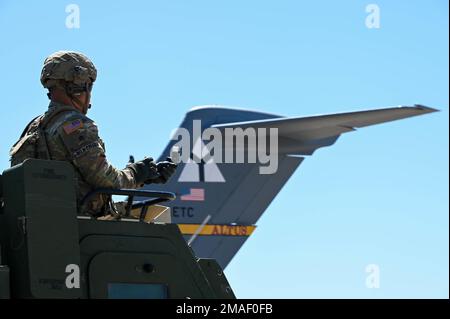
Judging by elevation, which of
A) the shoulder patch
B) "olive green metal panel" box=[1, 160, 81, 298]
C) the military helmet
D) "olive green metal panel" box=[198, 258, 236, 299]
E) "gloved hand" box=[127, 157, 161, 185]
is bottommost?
"olive green metal panel" box=[198, 258, 236, 299]

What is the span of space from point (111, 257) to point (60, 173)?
19.7 inches

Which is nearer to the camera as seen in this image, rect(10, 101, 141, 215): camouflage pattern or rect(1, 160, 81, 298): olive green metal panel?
rect(1, 160, 81, 298): olive green metal panel

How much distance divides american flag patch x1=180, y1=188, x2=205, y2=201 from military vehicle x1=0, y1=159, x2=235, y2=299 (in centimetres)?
1936

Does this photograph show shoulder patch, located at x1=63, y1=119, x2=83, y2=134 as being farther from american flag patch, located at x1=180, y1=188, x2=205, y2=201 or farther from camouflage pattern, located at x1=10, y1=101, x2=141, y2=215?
american flag patch, located at x1=180, y1=188, x2=205, y2=201

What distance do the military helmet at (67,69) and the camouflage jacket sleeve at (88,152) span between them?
1.21ft

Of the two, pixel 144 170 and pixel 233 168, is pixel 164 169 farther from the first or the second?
pixel 233 168

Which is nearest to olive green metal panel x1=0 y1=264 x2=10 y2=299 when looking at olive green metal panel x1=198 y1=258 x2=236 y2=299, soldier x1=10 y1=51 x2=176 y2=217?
soldier x1=10 y1=51 x2=176 y2=217

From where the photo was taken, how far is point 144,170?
19.8ft

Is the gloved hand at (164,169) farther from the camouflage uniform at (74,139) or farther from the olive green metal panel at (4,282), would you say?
the olive green metal panel at (4,282)

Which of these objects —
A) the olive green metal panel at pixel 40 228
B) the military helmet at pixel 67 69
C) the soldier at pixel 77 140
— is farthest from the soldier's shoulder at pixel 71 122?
the olive green metal panel at pixel 40 228

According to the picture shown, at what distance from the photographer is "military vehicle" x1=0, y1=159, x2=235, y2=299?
4.64 metres

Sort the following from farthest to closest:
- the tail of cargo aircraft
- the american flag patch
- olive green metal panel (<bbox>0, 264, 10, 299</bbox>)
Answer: the american flag patch → the tail of cargo aircraft → olive green metal panel (<bbox>0, 264, 10, 299</bbox>)

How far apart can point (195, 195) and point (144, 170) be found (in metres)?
18.9

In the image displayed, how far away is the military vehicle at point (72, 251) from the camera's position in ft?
15.2
